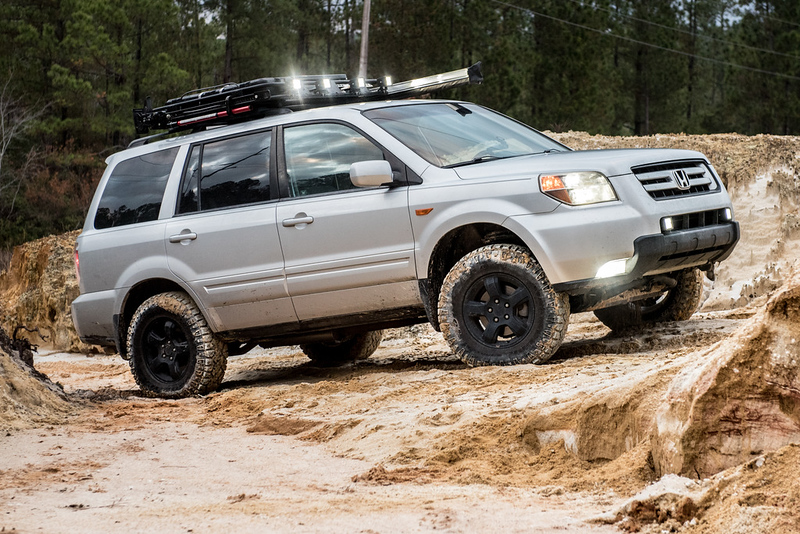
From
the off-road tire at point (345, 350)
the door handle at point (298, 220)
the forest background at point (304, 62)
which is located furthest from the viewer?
the forest background at point (304, 62)

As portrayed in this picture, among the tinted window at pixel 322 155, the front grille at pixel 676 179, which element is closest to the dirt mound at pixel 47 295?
the tinted window at pixel 322 155

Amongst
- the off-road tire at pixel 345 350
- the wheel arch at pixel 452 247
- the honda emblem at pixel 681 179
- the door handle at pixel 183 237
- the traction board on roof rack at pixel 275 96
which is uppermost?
the traction board on roof rack at pixel 275 96

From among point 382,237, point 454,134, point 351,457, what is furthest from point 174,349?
point 351,457

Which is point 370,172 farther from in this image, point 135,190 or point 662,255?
point 135,190

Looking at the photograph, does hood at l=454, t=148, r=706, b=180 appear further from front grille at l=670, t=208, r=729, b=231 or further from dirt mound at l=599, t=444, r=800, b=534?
dirt mound at l=599, t=444, r=800, b=534

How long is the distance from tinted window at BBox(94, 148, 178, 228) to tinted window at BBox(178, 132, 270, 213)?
0.31m

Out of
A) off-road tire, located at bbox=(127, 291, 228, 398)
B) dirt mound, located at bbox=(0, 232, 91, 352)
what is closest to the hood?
off-road tire, located at bbox=(127, 291, 228, 398)

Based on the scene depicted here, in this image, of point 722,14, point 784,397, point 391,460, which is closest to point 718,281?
point 391,460

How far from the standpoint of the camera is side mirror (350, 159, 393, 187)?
703 cm

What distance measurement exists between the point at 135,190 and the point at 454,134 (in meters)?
2.97

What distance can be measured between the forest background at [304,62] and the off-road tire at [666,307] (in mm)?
24870

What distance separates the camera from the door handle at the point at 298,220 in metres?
7.58

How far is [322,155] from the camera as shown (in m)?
7.77

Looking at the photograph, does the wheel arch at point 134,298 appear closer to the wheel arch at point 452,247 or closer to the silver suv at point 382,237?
the silver suv at point 382,237
